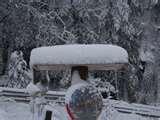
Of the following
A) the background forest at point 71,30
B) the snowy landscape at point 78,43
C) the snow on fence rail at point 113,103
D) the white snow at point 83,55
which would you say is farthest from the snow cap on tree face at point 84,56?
the background forest at point 71,30

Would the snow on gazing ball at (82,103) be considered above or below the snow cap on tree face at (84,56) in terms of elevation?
below

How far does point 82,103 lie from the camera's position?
16.7 ft

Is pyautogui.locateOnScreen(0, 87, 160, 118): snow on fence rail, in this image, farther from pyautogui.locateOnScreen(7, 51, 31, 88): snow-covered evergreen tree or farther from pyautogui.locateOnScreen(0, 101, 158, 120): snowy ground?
pyautogui.locateOnScreen(7, 51, 31, 88): snow-covered evergreen tree

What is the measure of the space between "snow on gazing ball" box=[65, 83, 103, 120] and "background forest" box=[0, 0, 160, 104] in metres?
17.1

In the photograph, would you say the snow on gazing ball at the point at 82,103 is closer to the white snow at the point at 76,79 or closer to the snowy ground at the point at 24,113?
the white snow at the point at 76,79

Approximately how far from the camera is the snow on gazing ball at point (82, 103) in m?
5.05

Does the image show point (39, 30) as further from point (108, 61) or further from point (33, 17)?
point (108, 61)

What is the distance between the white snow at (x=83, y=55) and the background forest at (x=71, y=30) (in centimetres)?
1723

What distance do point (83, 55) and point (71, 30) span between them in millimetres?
19299

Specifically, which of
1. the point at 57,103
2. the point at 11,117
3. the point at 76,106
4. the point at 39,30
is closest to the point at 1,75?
the point at 39,30

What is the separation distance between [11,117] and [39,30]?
27.7ft

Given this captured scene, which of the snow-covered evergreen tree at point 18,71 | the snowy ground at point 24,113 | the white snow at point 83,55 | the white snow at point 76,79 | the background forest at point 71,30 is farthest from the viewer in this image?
the background forest at point 71,30

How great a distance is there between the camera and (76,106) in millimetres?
5070

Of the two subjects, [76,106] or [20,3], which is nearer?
[76,106]
